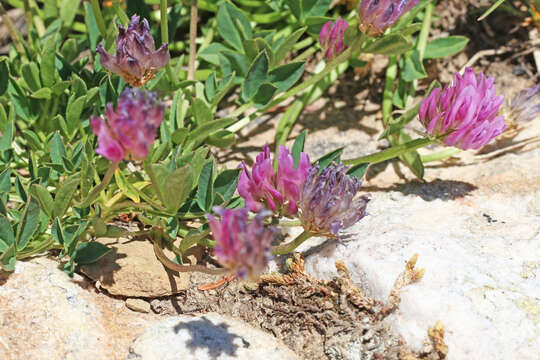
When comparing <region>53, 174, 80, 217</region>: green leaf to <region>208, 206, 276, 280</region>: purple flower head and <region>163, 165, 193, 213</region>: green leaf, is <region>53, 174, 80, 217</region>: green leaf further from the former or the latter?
<region>208, 206, 276, 280</region>: purple flower head

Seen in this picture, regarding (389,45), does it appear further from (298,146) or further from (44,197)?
(44,197)

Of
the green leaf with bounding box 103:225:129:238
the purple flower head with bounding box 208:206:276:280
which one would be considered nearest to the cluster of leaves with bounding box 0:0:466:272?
the green leaf with bounding box 103:225:129:238

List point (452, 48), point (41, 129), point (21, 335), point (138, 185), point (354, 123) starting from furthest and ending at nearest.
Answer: point (354, 123) < point (452, 48) < point (41, 129) < point (138, 185) < point (21, 335)

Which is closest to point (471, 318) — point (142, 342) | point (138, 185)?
point (142, 342)

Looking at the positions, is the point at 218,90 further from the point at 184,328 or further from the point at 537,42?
the point at 537,42

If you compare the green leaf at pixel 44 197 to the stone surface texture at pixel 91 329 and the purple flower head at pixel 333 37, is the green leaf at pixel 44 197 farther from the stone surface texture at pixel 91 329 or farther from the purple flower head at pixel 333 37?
the purple flower head at pixel 333 37

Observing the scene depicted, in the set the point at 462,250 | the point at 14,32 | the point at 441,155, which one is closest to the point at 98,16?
the point at 14,32
